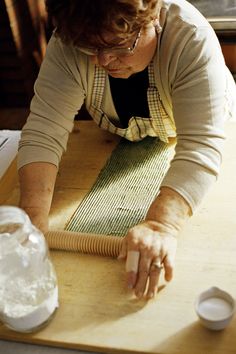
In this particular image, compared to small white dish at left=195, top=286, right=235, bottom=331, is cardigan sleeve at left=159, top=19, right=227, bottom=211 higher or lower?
higher

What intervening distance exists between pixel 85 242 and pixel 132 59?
38cm

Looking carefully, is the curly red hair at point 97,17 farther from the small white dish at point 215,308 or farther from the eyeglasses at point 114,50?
the small white dish at point 215,308

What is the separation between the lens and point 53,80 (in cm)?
102

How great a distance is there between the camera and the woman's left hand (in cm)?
75

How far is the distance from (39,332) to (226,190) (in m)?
0.48

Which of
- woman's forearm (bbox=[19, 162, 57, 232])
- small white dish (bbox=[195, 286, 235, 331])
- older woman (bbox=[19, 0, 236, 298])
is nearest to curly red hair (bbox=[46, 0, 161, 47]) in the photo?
older woman (bbox=[19, 0, 236, 298])

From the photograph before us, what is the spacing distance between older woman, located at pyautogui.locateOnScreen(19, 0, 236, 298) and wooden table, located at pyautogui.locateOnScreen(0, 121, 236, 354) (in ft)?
0.12

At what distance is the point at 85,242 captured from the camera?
0.84m

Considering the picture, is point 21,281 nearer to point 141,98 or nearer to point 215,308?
point 215,308

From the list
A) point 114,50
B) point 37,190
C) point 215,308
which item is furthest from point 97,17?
point 215,308

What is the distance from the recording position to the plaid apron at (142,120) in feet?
3.36

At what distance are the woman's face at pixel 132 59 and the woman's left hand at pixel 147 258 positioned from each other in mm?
331

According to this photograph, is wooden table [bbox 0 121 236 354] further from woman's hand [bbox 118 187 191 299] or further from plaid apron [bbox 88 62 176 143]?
plaid apron [bbox 88 62 176 143]

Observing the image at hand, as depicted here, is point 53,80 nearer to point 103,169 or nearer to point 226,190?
point 103,169
